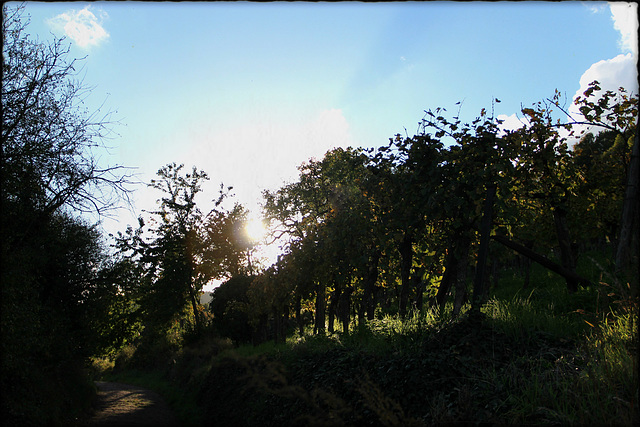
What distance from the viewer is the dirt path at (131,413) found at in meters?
13.7

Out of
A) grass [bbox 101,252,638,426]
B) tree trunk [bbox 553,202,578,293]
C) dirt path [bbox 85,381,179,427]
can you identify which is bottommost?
dirt path [bbox 85,381,179,427]

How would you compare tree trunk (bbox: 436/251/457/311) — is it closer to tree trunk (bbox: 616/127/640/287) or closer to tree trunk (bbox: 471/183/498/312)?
tree trunk (bbox: 471/183/498/312)

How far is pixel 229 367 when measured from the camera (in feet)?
53.1

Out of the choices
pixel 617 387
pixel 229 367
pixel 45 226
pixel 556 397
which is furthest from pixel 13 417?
pixel 617 387

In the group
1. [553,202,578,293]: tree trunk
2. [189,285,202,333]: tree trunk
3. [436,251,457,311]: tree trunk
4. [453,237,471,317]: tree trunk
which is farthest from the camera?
[189,285,202,333]: tree trunk

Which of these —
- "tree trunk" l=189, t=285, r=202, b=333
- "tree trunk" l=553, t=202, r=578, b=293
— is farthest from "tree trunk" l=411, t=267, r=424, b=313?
"tree trunk" l=189, t=285, r=202, b=333

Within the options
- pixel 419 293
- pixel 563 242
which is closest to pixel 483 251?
pixel 419 293

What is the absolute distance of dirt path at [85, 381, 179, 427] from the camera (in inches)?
541

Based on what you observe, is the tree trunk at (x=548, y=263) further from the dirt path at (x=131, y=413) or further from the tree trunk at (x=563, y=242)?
the dirt path at (x=131, y=413)

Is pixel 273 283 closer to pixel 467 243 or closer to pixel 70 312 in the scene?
pixel 70 312

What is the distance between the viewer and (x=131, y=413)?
1584 cm

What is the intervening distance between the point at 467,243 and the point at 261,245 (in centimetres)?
2547

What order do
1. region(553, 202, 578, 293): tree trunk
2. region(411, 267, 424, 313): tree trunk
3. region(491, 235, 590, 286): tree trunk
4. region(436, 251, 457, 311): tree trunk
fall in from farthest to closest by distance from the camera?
1. region(553, 202, 578, 293): tree trunk
2. region(411, 267, 424, 313): tree trunk
3. region(436, 251, 457, 311): tree trunk
4. region(491, 235, 590, 286): tree trunk

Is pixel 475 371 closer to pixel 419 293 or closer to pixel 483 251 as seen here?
pixel 483 251
